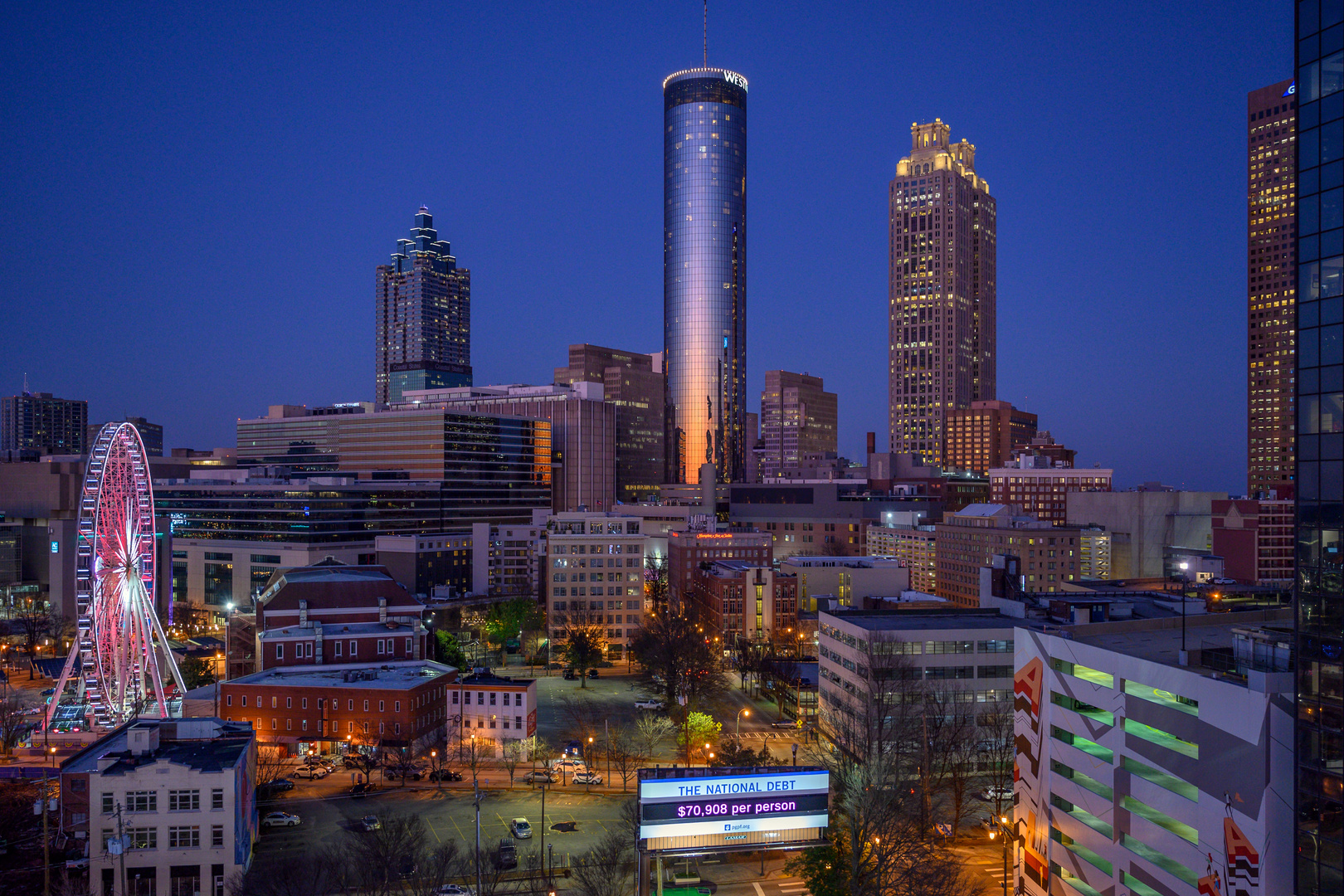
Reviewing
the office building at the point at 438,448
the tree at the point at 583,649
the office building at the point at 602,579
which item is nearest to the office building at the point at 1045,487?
the office building at the point at 438,448

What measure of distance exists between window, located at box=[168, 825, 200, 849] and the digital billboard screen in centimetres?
2251

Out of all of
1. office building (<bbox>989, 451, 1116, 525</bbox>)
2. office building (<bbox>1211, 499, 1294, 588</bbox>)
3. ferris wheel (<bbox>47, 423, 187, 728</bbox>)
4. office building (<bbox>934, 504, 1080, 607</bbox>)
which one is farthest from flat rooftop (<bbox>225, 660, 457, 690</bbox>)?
office building (<bbox>989, 451, 1116, 525</bbox>)

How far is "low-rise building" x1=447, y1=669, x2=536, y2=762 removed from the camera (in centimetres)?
6284

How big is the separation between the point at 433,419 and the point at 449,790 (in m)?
117

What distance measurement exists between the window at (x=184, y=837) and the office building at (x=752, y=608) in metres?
59.3

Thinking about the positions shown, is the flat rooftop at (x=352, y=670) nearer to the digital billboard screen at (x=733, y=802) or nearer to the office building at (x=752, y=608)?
the office building at (x=752, y=608)

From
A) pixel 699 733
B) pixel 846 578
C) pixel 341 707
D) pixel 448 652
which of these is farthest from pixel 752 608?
pixel 341 707

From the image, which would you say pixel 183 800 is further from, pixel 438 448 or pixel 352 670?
pixel 438 448

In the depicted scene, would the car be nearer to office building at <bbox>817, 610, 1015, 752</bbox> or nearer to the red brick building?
the red brick building

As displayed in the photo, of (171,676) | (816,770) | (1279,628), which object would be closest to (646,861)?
(816,770)

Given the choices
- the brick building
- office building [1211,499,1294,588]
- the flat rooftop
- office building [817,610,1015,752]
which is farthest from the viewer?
office building [1211,499,1294,588]

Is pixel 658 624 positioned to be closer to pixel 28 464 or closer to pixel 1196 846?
pixel 1196 846

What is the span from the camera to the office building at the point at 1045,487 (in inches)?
6836

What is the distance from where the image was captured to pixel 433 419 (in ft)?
541
